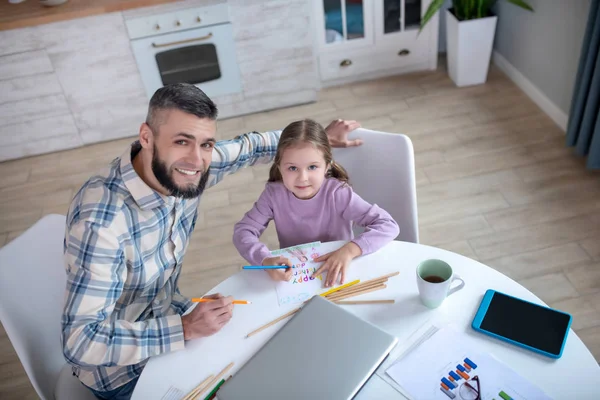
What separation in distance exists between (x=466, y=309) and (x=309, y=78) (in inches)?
99.6

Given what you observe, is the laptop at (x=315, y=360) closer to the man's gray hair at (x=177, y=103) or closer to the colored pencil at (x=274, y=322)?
the colored pencil at (x=274, y=322)

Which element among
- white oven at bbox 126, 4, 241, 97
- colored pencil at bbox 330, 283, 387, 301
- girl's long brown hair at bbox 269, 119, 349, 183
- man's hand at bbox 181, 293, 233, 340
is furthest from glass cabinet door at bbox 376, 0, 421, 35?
man's hand at bbox 181, 293, 233, 340

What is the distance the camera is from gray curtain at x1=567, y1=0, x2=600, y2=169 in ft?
A: 8.49

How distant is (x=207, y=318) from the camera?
4.35 feet

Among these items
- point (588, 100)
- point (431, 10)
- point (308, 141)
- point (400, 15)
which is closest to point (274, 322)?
point (308, 141)

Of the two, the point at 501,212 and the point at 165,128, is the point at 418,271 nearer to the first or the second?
the point at 165,128

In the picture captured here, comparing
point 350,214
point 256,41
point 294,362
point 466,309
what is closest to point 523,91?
point 256,41

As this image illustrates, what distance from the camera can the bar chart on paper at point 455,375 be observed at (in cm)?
112

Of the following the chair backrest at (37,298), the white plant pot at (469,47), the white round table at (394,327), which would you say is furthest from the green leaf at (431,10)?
the chair backrest at (37,298)

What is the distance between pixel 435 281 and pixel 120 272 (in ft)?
2.61

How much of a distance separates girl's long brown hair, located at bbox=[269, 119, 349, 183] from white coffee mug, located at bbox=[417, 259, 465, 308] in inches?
19.1

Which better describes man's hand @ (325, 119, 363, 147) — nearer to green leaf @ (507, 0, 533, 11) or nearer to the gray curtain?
the gray curtain

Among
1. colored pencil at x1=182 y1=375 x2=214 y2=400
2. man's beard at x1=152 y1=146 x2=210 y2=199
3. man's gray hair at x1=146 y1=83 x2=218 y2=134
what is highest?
man's gray hair at x1=146 y1=83 x2=218 y2=134

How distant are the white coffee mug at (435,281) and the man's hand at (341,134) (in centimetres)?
60
